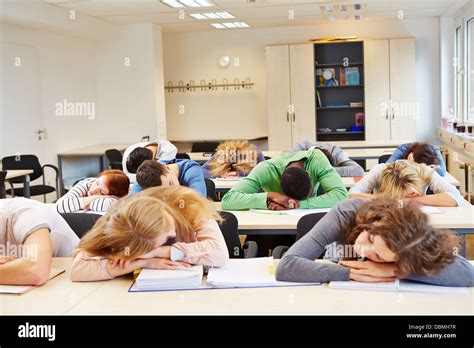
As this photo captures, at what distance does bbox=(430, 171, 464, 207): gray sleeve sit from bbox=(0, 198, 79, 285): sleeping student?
2.48 meters

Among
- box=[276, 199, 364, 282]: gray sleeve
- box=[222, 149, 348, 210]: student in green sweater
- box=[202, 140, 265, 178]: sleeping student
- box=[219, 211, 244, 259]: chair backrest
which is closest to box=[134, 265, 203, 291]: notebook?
box=[276, 199, 364, 282]: gray sleeve

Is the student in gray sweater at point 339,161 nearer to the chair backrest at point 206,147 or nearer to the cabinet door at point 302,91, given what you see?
the chair backrest at point 206,147

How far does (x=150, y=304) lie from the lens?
225 centimetres

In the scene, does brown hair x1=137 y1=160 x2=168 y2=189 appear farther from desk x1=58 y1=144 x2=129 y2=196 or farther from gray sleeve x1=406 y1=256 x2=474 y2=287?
desk x1=58 y1=144 x2=129 y2=196

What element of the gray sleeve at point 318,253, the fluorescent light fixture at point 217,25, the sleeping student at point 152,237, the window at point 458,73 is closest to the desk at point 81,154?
the fluorescent light fixture at point 217,25

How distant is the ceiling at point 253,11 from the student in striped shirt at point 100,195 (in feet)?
14.5

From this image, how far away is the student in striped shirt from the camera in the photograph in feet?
13.4

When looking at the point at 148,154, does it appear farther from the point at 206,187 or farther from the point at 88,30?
the point at 88,30

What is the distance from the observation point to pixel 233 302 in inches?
88.2

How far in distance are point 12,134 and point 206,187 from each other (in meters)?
4.21

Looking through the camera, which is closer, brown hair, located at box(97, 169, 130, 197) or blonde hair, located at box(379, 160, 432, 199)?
blonde hair, located at box(379, 160, 432, 199)

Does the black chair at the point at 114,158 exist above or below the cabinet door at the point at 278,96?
below

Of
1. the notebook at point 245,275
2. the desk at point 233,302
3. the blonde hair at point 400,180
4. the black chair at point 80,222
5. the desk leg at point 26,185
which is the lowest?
the desk leg at point 26,185

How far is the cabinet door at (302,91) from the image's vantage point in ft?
36.4
